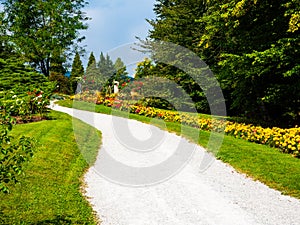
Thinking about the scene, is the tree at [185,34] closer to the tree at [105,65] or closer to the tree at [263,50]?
the tree at [263,50]

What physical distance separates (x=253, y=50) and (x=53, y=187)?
9031 mm

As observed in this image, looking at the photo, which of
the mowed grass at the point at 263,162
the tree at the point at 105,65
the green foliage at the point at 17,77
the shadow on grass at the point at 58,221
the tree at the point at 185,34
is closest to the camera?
the shadow on grass at the point at 58,221

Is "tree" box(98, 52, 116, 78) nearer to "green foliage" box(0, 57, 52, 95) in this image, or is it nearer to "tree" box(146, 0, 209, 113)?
"tree" box(146, 0, 209, 113)

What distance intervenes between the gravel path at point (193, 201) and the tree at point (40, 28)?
86.3 ft

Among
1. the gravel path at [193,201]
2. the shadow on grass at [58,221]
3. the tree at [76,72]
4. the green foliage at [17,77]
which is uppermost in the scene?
the tree at [76,72]

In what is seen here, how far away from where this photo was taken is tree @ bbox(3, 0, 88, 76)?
1188 inches

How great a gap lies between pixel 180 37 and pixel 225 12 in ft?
27.4

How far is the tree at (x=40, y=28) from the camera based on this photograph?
30.2 meters

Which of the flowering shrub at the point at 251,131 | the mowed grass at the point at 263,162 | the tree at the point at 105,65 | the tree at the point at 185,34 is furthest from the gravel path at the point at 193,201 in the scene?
the tree at the point at 105,65

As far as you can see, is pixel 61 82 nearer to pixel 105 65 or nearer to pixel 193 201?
pixel 105 65

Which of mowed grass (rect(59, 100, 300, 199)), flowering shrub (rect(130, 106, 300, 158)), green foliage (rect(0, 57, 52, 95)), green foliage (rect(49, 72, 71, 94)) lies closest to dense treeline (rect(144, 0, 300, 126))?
flowering shrub (rect(130, 106, 300, 158))

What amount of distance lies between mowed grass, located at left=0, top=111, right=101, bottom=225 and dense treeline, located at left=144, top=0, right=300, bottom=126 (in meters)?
7.33

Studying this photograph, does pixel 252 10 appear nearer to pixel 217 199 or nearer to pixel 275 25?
pixel 275 25

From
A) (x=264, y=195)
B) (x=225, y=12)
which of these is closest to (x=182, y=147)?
(x=264, y=195)
